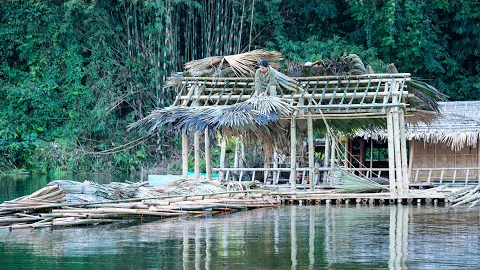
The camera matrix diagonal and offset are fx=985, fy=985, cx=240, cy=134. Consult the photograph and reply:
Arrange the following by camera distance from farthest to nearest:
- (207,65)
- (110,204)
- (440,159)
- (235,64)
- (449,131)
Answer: (440,159)
(449,131)
(207,65)
(235,64)
(110,204)

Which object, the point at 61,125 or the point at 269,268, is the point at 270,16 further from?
the point at 269,268

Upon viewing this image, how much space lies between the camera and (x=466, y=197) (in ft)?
58.8

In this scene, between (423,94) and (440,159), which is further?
(440,159)

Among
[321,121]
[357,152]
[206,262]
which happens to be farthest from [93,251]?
[357,152]

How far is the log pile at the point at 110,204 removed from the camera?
14.0 m

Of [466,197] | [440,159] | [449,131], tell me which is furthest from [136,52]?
[466,197]

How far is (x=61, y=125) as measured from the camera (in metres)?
30.8

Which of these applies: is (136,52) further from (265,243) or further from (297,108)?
(265,243)

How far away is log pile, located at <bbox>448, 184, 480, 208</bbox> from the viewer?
17641 mm

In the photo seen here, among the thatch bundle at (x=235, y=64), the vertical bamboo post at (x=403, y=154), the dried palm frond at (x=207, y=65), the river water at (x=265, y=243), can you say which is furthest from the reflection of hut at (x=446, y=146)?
the river water at (x=265, y=243)

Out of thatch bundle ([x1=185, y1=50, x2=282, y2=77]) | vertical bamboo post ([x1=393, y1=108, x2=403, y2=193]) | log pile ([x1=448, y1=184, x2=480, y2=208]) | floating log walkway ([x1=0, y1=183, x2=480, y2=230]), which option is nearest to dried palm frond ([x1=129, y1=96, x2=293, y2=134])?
floating log walkway ([x1=0, y1=183, x2=480, y2=230])

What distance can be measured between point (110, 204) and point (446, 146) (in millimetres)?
9615

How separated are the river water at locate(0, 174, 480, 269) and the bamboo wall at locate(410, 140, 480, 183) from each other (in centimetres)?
565

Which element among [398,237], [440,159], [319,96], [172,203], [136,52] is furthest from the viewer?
[136,52]
